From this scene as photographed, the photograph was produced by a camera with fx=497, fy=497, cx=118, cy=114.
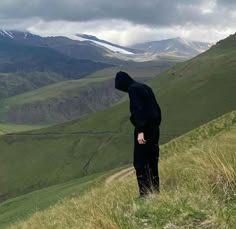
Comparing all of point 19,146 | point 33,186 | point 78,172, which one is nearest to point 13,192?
point 33,186

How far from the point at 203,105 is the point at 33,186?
7671 cm

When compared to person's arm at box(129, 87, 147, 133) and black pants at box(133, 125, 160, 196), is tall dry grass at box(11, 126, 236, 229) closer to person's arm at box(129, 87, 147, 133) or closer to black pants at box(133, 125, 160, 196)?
black pants at box(133, 125, 160, 196)

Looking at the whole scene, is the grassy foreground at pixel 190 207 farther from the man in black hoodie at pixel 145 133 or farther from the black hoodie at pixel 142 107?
the black hoodie at pixel 142 107

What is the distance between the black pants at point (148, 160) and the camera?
1168 cm

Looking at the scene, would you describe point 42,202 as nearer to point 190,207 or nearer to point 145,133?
point 145,133

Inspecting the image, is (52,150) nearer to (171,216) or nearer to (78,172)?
(78,172)

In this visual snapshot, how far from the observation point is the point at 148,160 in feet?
39.0

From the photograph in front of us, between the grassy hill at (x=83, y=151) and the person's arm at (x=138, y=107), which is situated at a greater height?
the person's arm at (x=138, y=107)

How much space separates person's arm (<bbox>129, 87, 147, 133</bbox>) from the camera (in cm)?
1156

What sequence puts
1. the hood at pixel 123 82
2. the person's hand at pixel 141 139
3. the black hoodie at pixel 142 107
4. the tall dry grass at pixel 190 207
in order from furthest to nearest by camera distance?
1. the hood at pixel 123 82
2. the black hoodie at pixel 142 107
3. the person's hand at pixel 141 139
4. the tall dry grass at pixel 190 207

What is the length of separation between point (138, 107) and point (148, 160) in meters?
1.31

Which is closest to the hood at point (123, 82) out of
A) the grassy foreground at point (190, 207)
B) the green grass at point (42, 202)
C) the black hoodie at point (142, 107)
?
the black hoodie at point (142, 107)

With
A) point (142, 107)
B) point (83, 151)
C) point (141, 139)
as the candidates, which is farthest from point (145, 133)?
point (83, 151)

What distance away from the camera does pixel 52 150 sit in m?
186
